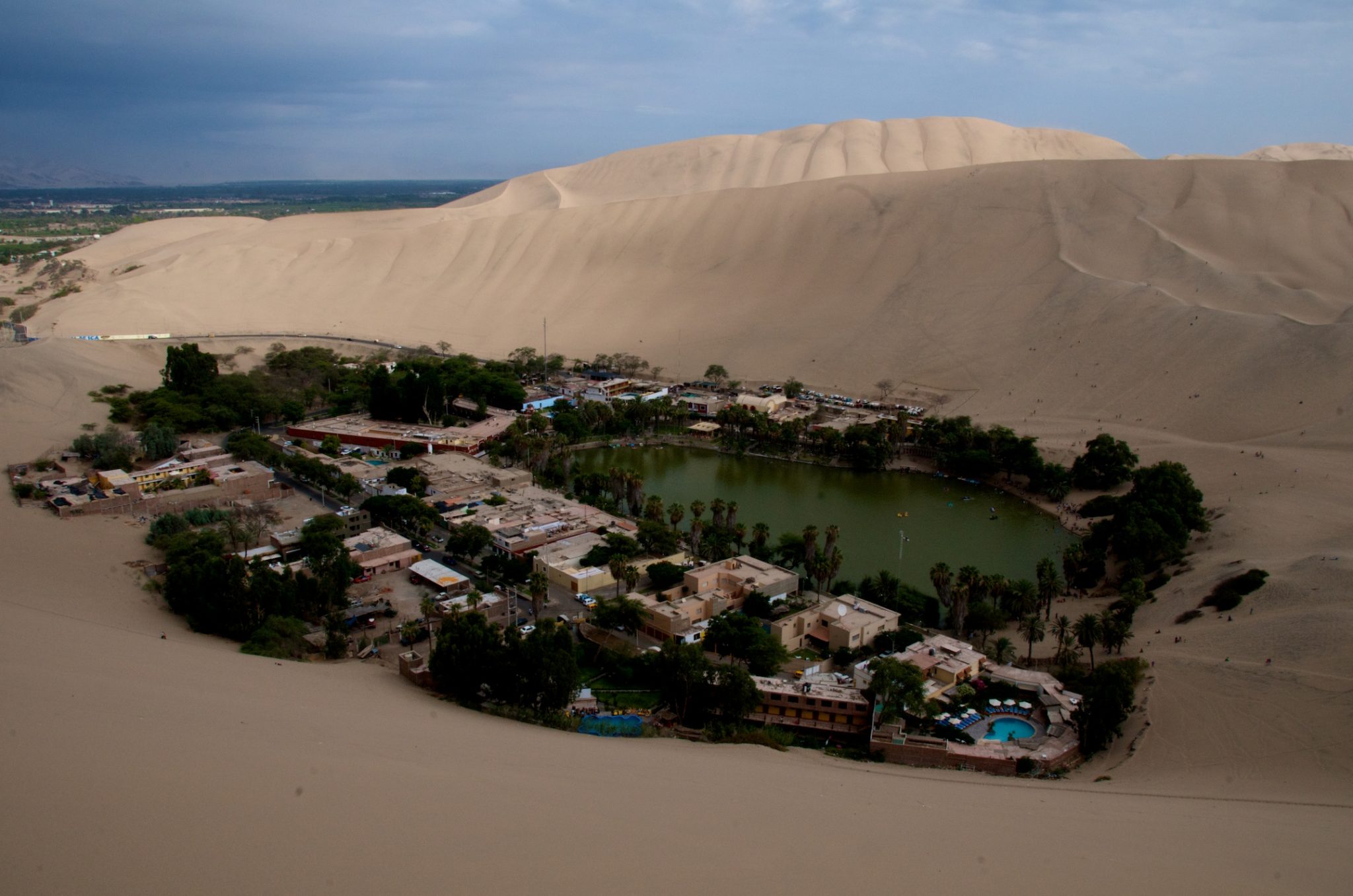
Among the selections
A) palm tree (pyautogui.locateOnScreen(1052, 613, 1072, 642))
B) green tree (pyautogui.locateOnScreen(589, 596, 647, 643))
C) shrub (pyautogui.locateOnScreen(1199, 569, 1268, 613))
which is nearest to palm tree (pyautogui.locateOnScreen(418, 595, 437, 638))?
green tree (pyautogui.locateOnScreen(589, 596, 647, 643))

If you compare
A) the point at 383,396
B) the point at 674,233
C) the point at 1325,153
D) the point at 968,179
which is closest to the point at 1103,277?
the point at 968,179

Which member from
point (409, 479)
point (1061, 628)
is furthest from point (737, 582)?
point (409, 479)

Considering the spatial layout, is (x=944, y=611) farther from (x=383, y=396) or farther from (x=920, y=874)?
(x=383, y=396)

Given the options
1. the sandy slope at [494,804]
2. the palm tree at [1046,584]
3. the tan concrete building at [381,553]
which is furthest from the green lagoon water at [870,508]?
the sandy slope at [494,804]

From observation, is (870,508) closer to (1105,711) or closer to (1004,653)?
(1004,653)

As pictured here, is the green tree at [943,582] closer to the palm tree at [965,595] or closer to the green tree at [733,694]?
the palm tree at [965,595]

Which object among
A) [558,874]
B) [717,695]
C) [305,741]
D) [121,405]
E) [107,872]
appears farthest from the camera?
[121,405]
